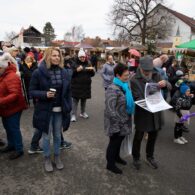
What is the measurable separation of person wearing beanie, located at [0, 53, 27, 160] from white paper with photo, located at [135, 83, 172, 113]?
1.86 m

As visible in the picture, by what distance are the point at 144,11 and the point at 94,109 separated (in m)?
33.6

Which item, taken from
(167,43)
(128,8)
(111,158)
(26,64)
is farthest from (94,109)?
(167,43)

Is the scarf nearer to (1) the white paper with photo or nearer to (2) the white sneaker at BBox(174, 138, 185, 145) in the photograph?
(1) the white paper with photo

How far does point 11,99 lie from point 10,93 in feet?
0.36

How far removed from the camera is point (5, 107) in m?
3.80

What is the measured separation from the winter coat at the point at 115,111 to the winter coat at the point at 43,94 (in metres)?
0.61

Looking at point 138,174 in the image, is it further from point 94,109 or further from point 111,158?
point 94,109

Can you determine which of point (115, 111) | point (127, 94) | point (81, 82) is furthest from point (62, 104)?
point (81, 82)

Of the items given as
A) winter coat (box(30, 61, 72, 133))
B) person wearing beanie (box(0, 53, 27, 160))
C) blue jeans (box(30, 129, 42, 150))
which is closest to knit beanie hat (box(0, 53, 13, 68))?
person wearing beanie (box(0, 53, 27, 160))

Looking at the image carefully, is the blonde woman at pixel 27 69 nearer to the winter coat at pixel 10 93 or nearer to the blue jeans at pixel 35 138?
the blue jeans at pixel 35 138

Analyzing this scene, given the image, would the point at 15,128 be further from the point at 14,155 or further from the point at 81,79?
the point at 81,79

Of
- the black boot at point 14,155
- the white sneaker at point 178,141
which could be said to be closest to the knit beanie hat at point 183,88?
the white sneaker at point 178,141

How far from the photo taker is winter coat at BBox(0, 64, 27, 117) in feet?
11.8

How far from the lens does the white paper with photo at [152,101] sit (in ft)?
11.5
